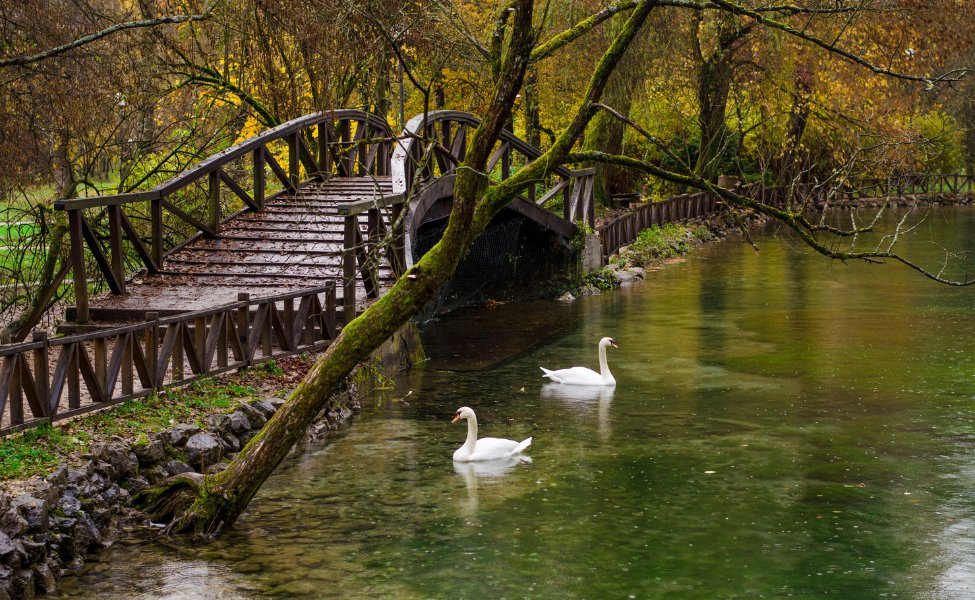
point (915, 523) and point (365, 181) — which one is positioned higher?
point (365, 181)

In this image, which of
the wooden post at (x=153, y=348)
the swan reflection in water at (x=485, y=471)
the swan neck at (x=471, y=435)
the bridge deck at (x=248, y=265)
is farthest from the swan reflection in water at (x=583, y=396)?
the wooden post at (x=153, y=348)

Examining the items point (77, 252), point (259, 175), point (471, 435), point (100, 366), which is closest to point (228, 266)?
point (259, 175)

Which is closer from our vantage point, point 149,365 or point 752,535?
point 752,535

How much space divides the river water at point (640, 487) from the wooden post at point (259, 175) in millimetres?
4072

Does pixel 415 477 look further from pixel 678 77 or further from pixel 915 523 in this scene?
pixel 678 77

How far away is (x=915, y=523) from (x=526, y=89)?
23855mm

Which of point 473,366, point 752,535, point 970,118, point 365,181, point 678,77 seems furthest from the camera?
point 970,118

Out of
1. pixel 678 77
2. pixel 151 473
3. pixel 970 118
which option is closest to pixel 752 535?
pixel 151 473

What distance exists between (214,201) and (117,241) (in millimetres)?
3217

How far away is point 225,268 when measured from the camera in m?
19.0

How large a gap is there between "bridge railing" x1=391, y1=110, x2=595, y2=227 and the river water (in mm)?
3216

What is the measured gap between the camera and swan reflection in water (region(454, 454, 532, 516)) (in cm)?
1302

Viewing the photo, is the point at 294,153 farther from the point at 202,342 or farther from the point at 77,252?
the point at 202,342

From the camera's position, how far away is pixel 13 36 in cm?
1664
